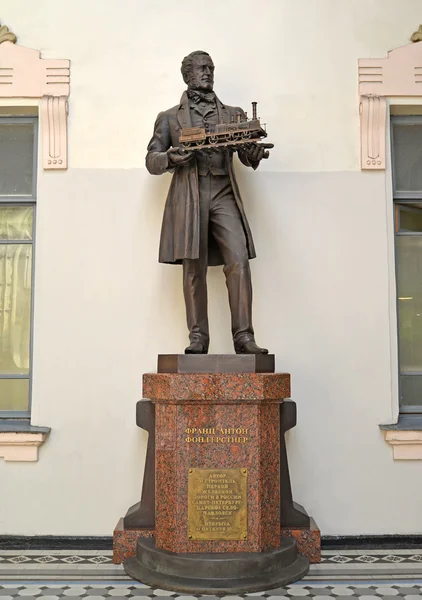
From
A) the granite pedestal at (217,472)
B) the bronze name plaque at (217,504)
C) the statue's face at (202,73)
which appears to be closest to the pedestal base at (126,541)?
the granite pedestal at (217,472)

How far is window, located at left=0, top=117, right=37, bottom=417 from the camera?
18.7ft

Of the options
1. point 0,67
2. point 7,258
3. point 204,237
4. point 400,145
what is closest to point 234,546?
point 204,237

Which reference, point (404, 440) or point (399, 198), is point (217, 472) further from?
point (399, 198)

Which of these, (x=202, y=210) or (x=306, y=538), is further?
(x=202, y=210)

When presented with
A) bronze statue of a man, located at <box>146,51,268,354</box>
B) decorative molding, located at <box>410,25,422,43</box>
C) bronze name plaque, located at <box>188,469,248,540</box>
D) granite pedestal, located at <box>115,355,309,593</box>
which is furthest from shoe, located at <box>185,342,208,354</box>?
decorative molding, located at <box>410,25,422,43</box>

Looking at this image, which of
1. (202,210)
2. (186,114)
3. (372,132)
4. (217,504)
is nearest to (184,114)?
(186,114)

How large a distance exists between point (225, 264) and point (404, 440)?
201 cm

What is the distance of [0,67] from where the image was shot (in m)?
5.64

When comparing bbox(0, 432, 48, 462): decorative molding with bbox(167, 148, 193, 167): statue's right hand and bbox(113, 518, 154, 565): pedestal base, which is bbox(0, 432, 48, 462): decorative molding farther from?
bbox(167, 148, 193, 167): statue's right hand

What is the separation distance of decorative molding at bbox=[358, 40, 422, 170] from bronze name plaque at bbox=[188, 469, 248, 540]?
2.81 meters

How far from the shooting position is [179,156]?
187 inches

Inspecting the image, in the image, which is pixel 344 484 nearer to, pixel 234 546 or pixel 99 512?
pixel 234 546

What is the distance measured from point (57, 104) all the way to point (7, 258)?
53.6 inches

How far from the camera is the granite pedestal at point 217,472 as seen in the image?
438cm
